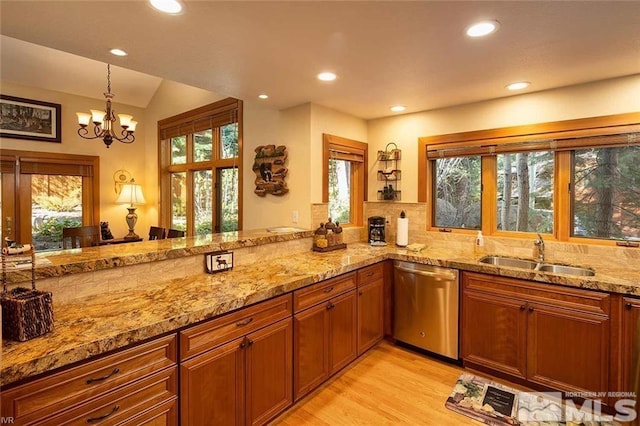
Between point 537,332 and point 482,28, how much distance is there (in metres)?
2.14

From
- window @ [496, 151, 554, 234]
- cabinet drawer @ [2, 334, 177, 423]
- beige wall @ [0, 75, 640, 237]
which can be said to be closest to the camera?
cabinet drawer @ [2, 334, 177, 423]

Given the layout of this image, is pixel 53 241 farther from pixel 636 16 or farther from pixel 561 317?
pixel 636 16

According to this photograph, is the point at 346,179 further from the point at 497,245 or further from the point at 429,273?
the point at 497,245

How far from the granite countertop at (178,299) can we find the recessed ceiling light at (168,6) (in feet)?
4.38

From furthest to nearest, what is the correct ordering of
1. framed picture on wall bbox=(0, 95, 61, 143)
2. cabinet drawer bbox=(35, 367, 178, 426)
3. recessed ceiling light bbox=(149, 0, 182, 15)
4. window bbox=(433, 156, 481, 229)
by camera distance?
framed picture on wall bbox=(0, 95, 61, 143), window bbox=(433, 156, 481, 229), recessed ceiling light bbox=(149, 0, 182, 15), cabinet drawer bbox=(35, 367, 178, 426)

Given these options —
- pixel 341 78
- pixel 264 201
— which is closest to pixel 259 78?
pixel 341 78

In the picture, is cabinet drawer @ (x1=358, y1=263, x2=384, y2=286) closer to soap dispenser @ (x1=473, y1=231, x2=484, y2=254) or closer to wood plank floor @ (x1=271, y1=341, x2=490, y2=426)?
wood plank floor @ (x1=271, y1=341, x2=490, y2=426)

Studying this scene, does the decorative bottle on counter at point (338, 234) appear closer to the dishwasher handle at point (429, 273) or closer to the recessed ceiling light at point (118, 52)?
the dishwasher handle at point (429, 273)

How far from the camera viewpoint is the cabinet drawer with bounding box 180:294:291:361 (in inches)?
60.5

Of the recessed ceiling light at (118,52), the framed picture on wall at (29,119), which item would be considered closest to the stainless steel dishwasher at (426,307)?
the recessed ceiling light at (118,52)

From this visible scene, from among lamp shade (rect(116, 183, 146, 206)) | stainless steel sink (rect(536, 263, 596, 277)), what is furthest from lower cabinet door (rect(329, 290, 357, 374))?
lamp shade (rect(116, 183, 146, 206))

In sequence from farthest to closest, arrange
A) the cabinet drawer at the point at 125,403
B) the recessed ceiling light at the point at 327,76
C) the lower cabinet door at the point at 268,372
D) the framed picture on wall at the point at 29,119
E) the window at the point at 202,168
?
the framed picture on wall at the point at 29,119
the window at the point at 202,168
the recessed ceiling light at the point at 327,76
the lower cabinet door at the point at 268,372
the cabinet drawer at the point at 125,403

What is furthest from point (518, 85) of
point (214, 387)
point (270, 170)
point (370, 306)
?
point (214, 387)

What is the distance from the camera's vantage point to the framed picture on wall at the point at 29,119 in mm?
4422
